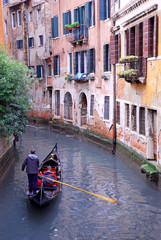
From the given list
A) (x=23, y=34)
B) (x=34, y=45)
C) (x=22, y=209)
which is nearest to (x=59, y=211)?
(x=22, y=209)

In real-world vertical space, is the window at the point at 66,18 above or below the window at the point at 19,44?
above

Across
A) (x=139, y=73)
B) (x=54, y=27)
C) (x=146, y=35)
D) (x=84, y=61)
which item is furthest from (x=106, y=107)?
(x=54, y=27)

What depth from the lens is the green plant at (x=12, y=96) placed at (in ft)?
40.7

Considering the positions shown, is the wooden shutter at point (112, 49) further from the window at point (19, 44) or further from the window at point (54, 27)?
the window at point (19, 44)

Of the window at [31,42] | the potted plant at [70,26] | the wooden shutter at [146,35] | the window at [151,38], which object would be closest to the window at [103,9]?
the potted plant at [70,26]

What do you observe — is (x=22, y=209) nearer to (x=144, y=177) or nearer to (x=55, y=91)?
(x=144, y=177)

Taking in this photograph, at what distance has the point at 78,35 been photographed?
2006 cm

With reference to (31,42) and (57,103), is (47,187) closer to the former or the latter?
(57,103)

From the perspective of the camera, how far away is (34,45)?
2752 cm

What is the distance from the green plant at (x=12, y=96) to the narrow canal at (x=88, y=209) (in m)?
1.75

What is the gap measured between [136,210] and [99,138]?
27.4 feet

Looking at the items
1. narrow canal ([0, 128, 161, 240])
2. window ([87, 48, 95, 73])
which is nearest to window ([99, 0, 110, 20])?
window ([87, 48, 95, 73])

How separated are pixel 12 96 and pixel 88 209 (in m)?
5.06

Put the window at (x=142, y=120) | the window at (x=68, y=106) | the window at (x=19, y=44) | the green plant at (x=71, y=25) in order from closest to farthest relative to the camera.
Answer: the window at (x=142, y=120)
the green plant at (x=71, y=25)
the window at (x=68, y=106)
the window at (x=19, y=44)
